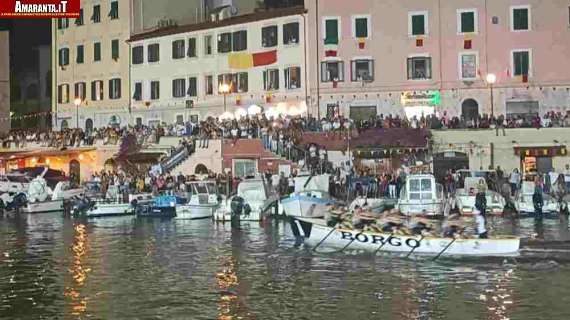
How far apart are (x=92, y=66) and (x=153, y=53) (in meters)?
7.09

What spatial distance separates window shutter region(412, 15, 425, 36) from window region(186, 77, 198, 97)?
55.2 ft

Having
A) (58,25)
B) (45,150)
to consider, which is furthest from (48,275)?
(58,25)

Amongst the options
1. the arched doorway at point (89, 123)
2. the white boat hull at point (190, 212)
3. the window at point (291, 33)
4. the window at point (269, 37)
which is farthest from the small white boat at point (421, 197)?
the arched doorway at point (89, 123)

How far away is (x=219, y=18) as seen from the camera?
7131 cm

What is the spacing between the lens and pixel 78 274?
29.6 m

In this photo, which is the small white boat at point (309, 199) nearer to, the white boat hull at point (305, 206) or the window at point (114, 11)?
the white boat hull at point (305, 206)

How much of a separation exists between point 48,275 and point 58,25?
173ft

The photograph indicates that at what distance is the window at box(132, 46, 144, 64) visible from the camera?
72438 mm

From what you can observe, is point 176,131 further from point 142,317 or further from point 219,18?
point 142,317

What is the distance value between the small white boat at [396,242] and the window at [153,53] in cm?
3828

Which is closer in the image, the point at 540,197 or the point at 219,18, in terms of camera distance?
the point at 540,197

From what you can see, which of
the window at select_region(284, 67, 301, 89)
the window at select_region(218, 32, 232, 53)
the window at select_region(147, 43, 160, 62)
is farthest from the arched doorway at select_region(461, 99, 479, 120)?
the window at select_region(147, 43, 160, 62)

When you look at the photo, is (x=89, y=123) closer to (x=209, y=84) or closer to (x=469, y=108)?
(x=209, y=84)

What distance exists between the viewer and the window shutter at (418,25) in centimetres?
6103
